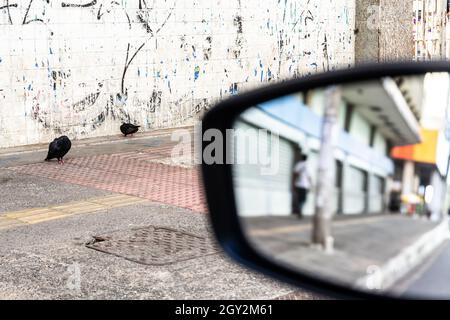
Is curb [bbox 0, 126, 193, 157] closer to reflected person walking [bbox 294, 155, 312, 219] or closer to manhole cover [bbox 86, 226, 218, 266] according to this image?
manhole cover [bbox 86, 226, 218, 266]

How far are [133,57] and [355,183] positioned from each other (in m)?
10.9

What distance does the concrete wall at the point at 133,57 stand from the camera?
10719mm

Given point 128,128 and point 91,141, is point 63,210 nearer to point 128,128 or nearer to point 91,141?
point 91,141

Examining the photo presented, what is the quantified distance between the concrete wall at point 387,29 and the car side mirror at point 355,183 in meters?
13.0

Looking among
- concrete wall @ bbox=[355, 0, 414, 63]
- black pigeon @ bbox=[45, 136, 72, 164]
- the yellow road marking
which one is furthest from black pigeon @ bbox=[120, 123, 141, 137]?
concrete wall @ bbox=[355, 0, 414, 63]

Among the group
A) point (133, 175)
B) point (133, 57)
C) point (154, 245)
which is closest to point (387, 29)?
point (133, 57)

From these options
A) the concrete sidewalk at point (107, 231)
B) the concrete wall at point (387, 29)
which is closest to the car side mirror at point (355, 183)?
the concrete sidewalk at point (107, 231)

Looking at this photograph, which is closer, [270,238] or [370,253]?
[370,253]

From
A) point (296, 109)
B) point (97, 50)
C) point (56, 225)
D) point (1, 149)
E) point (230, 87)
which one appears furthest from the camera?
point (230, 87)

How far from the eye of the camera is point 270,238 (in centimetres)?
134

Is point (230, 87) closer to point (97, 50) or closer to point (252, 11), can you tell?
point (252, 11)

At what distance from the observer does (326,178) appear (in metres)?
1.25
